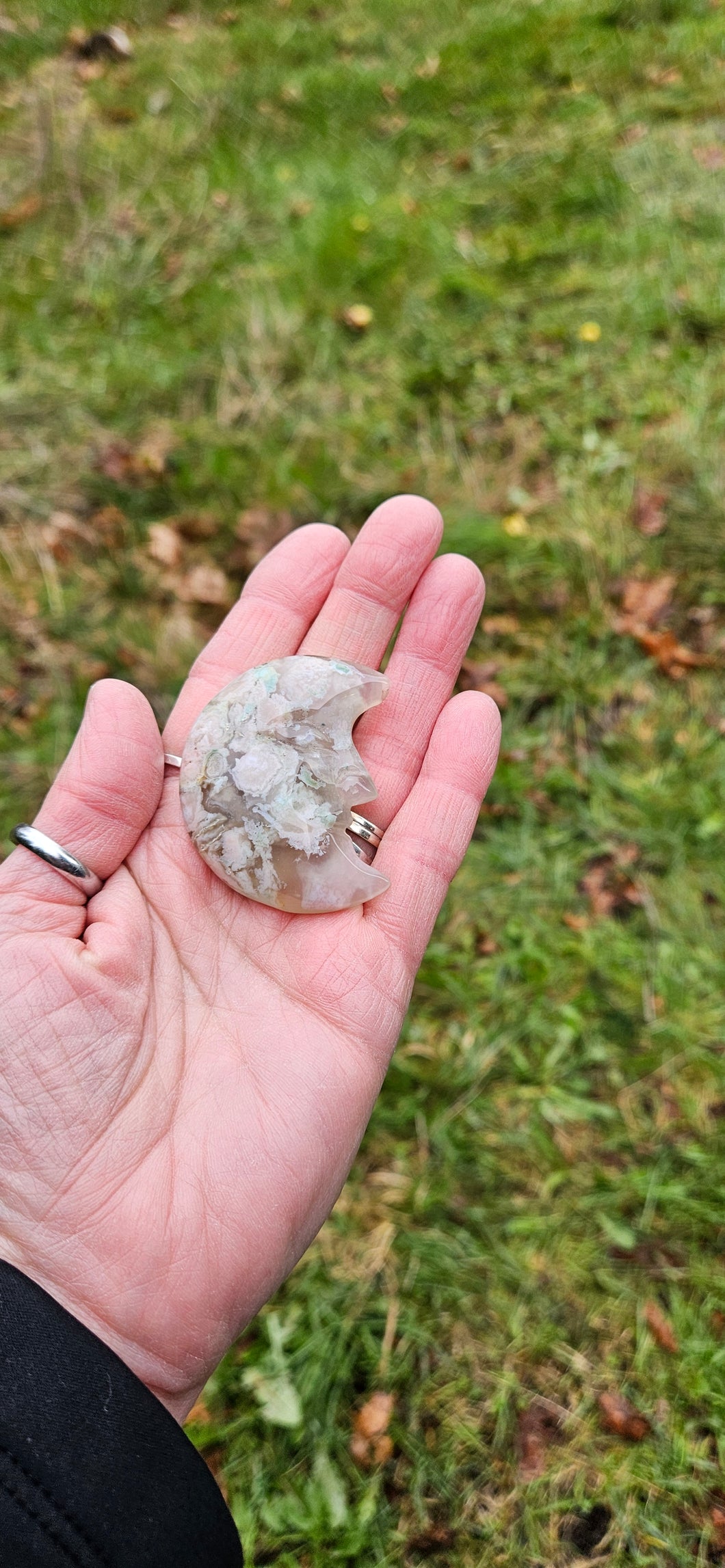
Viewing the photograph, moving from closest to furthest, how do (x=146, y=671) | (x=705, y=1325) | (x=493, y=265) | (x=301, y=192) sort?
(x=705, y=1325), (x=146, y=671), (x=493, y=265), (x=301, y=192)

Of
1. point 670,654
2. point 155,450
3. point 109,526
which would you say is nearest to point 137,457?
point 155,450

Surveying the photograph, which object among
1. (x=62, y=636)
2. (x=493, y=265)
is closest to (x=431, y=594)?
(x=62, y=636)

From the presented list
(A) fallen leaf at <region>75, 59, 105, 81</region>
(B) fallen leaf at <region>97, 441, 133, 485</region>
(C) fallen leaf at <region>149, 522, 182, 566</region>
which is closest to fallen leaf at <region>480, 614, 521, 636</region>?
(C) fallen leaf at <region>149, 522, 182, 566</region>

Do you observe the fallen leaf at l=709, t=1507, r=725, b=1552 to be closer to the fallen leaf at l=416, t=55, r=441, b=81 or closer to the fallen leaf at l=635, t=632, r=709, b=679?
the fallen leaf at l=635, t=632, r=709, b=679

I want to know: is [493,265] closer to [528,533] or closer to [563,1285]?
[528,533]

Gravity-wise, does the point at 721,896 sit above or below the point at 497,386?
below

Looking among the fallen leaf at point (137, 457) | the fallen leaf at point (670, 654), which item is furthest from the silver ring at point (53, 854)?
the fallen leaf at point (137, 457)

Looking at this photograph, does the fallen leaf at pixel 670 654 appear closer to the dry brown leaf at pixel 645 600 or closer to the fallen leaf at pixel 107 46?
the dry brown leaf at pixel 645 600

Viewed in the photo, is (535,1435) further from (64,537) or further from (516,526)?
(64,537)
